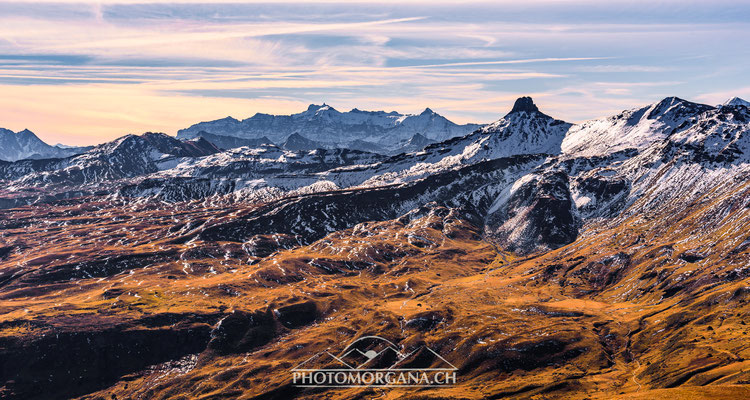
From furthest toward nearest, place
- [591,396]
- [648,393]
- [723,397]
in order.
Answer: [591,396] < [648,393] < [723,397]

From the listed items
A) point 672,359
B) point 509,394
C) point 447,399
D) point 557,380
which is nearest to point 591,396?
point 557,380

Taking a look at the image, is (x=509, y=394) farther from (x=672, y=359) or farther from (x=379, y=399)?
(x=672, y=359)

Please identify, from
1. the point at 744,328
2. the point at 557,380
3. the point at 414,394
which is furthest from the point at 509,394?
the point at 744,328

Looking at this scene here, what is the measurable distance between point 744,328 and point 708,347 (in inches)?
943

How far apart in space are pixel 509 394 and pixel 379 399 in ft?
175

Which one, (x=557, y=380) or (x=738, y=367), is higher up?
(x=738, y=367)

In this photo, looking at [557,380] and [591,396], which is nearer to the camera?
[591,396]

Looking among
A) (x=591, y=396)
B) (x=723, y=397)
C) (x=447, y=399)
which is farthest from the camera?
(x=447, y=399)

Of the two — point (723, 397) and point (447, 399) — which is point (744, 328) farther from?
point (447, 399)

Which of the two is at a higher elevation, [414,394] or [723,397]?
[723,397]

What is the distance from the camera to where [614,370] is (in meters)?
199

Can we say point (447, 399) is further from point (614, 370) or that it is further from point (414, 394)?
point (614, 370)

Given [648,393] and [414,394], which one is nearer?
[648,393]

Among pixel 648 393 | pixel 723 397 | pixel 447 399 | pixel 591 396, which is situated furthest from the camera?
pixel 447 399
